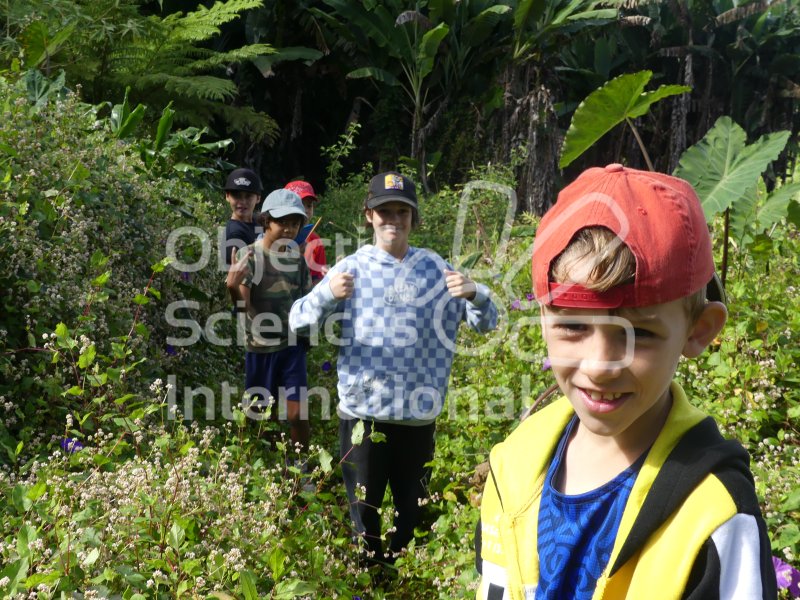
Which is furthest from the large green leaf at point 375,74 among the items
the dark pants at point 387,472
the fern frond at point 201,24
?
the dark pants at point 387,472

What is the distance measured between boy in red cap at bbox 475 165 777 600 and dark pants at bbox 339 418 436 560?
2017 mm

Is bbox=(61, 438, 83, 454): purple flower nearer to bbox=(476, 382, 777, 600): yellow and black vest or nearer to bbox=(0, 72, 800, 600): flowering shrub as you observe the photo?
bbox=(0, 72, 800, 600): flowering shrub

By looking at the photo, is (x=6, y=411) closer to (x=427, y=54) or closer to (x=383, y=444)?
(x=383, y=444)

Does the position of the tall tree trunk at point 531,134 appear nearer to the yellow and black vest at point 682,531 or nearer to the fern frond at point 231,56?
the fern frond at point 231,56

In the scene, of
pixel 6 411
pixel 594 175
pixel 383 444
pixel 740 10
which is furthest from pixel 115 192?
pixel 740 10

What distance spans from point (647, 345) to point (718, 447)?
0.17 metres

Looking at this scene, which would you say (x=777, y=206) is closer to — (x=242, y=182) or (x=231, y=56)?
(x=242, y=182)

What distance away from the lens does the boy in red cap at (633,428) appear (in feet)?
3.39

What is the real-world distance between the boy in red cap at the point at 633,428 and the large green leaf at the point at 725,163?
12.0ft

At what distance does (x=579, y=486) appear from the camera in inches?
49.4

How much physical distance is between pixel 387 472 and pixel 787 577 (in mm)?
1624

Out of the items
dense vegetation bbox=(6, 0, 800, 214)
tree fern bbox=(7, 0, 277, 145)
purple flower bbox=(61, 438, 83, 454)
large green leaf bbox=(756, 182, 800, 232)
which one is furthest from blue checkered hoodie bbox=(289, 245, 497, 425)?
dense vegetation bbox=(6, 0, 800, 214)

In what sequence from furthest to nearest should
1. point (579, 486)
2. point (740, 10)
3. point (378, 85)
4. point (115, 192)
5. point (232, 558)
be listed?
point (740, 10) < point (378, 85) < point (115, 192) < point (232, 558) < point (579, 486)

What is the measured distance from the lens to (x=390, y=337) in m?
3.24
